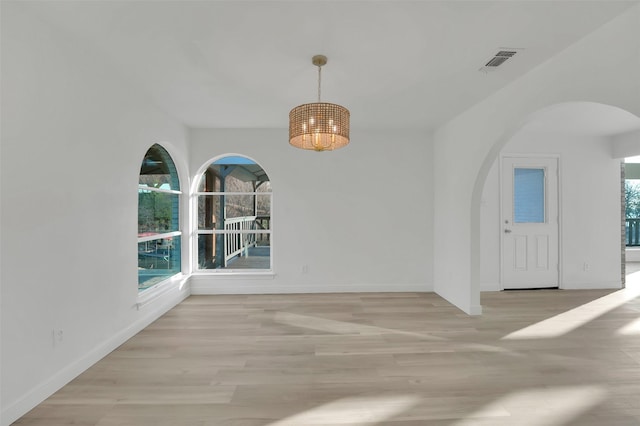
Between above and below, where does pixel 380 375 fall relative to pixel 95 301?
below

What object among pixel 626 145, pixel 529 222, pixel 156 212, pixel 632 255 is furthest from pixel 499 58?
pixel 632 255

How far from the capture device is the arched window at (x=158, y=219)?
375 centimetres

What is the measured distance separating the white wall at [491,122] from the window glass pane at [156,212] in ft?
13.0

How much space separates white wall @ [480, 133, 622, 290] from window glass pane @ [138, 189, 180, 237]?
5.39 meters

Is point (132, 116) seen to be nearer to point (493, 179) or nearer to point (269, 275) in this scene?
point (269, 275)

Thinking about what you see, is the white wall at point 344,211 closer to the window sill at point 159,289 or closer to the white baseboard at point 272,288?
the white baseboard at point 272,288

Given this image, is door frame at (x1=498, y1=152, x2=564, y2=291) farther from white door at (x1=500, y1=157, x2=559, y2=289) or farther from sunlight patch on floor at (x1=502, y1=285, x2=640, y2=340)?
sunlight patch on floor at (x1=502, y1=285, x2=640, y2=340)

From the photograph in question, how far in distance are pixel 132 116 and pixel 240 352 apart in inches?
104

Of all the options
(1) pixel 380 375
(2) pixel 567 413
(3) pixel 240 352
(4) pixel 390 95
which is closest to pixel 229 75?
(4) pixel 390 95

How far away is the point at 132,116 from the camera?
129 inches

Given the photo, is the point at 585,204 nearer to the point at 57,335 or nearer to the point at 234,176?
the point at 234,176

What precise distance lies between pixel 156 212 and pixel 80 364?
2.06 metres

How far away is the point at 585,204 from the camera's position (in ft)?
17.6

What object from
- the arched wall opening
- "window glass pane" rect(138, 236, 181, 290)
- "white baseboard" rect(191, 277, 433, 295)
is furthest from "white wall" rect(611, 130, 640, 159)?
"window glass pane" rect(138, 236, 181, 290)
